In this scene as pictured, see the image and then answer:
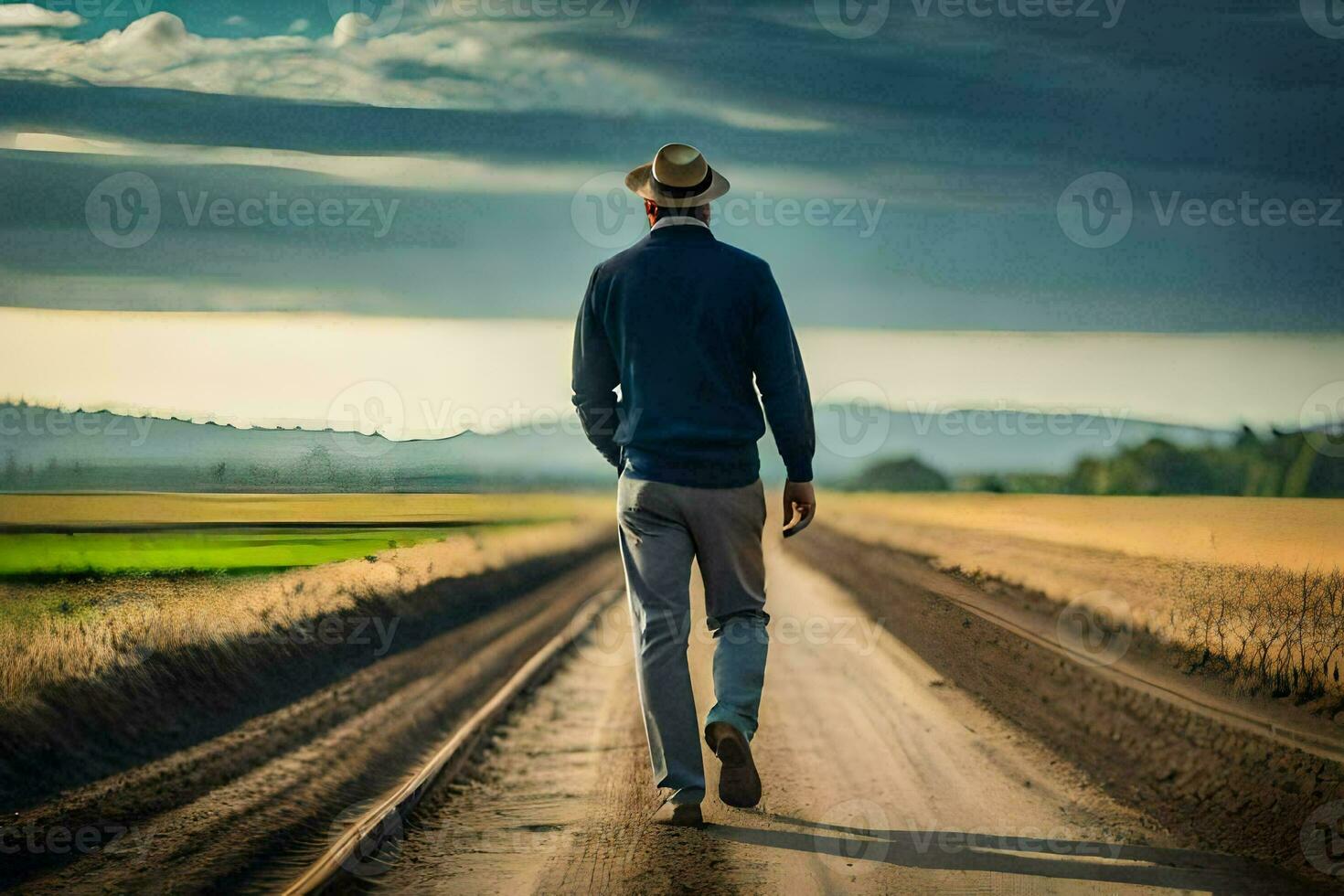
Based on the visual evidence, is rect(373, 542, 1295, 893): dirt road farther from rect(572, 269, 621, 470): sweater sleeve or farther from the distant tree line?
the distant tree line

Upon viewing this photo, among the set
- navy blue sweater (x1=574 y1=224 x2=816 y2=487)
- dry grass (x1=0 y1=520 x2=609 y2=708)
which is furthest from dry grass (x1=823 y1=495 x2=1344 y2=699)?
dry grass (x1=0 y1=520 x2=609 y2=708)

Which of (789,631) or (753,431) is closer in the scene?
(753,431)

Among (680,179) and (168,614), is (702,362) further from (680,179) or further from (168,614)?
(168,614)

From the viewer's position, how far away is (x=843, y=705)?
8.71m

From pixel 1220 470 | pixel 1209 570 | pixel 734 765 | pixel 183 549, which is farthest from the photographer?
pixel 1220 470

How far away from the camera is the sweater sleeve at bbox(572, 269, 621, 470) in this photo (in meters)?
5.76

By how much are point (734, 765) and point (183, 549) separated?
1349cm

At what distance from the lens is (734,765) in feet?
17.1

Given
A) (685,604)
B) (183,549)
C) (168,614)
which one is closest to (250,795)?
(685,604)

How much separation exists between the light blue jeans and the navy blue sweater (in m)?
0.12

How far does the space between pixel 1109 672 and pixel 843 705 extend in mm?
1900

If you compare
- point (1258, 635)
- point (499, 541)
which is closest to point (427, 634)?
point (1258, 635)

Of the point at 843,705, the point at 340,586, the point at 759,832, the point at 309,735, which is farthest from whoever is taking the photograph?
the point at 340,586

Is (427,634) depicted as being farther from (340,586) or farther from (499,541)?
(499,541)
